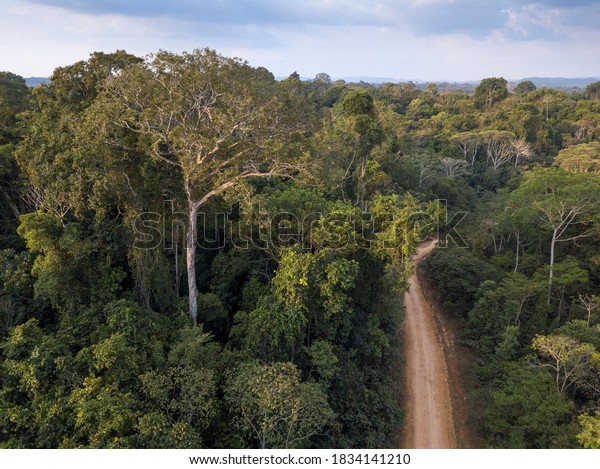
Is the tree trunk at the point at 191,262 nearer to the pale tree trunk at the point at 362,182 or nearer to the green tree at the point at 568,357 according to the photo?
the green tree at the point at 568,357

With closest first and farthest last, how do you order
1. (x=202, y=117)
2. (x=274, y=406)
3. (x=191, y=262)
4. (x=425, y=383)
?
1. (x=274, y=406)
2. (x=202, y=117)
3. (x=191, y=262)
4. (x=425, y=383)

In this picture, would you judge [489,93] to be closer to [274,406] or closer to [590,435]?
[590,435]

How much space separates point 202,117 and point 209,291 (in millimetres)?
6918

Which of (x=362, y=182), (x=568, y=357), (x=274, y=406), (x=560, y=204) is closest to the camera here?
(x=274, y=406)

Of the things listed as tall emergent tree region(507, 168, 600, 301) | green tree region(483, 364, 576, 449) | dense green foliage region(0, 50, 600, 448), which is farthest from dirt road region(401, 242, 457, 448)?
tall emergent tree region(507, 168, 600, 301)

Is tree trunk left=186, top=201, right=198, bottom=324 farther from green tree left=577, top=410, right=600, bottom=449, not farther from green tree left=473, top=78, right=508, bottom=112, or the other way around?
green tree left=473, top=78, right=508, bottom=112

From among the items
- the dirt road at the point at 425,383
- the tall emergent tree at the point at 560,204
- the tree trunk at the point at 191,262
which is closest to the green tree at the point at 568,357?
the dirt road at the point at 425,383

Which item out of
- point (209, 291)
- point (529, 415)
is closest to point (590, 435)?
point (529, 415)

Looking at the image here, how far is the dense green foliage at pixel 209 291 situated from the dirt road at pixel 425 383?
894 mm

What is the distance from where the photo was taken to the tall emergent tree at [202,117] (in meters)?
11.5

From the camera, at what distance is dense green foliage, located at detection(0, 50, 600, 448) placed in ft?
32.1

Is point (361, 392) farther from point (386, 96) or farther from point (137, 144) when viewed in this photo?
point (386, 96)

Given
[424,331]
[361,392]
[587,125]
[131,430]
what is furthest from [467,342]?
[587,125]

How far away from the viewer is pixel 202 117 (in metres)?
12.5
